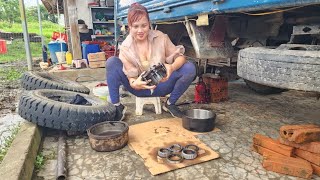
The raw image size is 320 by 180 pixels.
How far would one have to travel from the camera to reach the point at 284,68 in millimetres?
1499

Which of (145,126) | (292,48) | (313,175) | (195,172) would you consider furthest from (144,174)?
(292,48)

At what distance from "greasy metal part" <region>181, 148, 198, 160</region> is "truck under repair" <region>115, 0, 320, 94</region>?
71cm

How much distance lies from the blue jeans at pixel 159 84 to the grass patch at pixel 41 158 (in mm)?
937

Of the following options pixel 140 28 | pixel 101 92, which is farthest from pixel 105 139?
pixel 101 92

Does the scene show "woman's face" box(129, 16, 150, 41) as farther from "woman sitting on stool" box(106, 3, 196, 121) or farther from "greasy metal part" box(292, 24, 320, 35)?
"greasy metal part" box(292, 24, 320, 35)

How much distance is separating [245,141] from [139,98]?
1.33 metres

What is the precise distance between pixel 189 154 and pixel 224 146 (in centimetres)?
41

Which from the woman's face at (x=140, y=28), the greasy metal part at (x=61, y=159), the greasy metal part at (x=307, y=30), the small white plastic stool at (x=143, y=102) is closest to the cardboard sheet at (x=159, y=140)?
the small white plastic stool at (x=143, y=102)

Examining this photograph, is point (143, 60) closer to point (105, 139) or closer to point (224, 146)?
point (105, 139)

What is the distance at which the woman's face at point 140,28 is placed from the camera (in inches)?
96.5

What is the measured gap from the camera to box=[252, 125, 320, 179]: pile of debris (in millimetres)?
1684

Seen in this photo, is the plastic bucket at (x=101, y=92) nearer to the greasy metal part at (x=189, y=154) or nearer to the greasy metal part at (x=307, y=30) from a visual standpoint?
the greasy metal part at (x=189, y=154)

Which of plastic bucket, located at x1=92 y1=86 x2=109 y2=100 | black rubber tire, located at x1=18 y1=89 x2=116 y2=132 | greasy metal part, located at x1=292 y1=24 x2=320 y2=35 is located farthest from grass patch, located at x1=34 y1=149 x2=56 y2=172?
greasy metal part, located at x1=292 y1=24 x2=320 y2=35

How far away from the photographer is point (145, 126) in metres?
2.62
